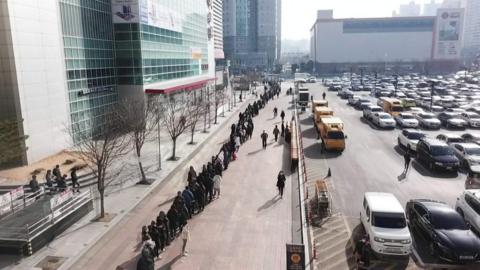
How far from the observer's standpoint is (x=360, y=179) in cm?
2286

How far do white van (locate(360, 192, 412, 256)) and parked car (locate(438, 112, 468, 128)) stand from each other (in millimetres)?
26944

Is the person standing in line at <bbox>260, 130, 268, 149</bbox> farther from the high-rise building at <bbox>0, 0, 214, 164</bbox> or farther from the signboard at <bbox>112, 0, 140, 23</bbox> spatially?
the signboard at <bbox>112, 0, 140, 23</bbox>

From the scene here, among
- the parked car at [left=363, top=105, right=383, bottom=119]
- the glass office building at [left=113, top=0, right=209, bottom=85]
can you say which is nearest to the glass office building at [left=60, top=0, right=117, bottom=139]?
the glass office building at [left=113, top=0, right=209, bottom=85]

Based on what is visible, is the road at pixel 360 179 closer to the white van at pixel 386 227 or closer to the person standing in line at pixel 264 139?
the white van at pixel 386 227

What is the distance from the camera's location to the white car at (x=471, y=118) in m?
38.6

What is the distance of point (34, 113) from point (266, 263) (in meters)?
19.7

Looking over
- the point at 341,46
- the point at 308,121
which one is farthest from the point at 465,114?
the point at 341,46

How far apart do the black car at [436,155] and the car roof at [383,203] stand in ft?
32.2

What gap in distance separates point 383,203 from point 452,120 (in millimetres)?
27968

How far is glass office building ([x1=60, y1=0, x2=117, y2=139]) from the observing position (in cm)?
3075

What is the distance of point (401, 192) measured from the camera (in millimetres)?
20625

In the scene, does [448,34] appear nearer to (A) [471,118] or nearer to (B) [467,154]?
(A) [471,118]

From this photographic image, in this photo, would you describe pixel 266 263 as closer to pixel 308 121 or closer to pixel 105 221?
pixel 105 221

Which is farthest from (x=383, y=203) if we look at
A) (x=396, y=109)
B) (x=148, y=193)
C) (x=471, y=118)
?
(x=396, y=109)
